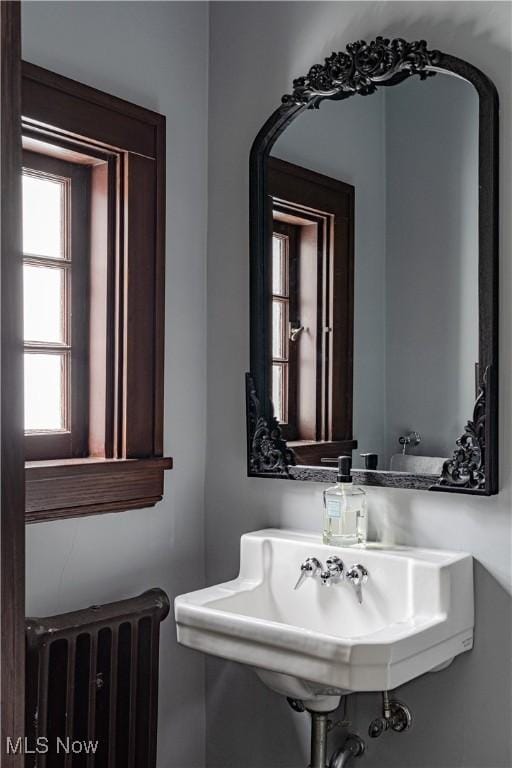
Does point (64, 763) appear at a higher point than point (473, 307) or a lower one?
lower

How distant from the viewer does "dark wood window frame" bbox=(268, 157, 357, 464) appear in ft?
6.00

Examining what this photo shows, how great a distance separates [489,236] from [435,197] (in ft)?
0.51

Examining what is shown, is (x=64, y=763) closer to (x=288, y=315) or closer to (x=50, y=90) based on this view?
(x=288, y=315)

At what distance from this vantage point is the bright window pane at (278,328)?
A: 1.92 meters

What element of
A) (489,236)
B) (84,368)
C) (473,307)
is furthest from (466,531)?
(84,368)

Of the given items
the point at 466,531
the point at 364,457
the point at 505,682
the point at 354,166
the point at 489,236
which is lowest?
the point at 505,682

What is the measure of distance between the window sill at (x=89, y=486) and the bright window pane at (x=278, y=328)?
36cm

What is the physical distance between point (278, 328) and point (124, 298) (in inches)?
14.3

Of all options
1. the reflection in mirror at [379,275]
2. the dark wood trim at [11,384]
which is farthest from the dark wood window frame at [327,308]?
the dark wood trim at [11,384]

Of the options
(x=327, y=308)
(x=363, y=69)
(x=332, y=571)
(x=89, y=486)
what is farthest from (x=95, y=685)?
(x=363, y=69)

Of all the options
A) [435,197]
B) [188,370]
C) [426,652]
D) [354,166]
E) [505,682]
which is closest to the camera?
[426,652]

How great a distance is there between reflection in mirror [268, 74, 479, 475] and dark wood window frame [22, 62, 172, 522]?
28cm

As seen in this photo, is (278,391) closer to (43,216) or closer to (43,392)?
(43,392)

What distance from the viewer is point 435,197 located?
1.70 meters
